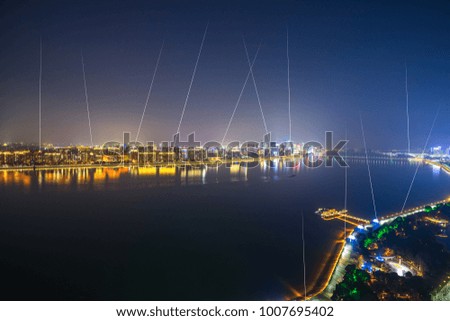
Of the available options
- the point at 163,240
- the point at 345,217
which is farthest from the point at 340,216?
the point at 163,240

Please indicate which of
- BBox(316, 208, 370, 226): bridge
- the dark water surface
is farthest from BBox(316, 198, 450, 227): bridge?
the dark water surface

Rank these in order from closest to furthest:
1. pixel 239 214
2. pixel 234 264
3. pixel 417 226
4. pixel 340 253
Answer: pixel 234 264 → pixel 340 253 → pixel 417 226 → pixel 239 214

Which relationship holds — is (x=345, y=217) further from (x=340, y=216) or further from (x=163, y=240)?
(x=163, y=240)

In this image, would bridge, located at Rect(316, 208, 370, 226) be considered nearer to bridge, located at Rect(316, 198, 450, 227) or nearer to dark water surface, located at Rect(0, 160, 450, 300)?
bridge, located at Rect(316, 198, 450, 227)

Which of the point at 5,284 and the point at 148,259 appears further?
the point at 148,259

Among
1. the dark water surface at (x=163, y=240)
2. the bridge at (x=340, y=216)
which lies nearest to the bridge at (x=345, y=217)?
the bridge at (x=340, y=216)

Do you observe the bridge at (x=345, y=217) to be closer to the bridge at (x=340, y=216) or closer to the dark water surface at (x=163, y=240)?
the bridge at (x=340, y=216)
